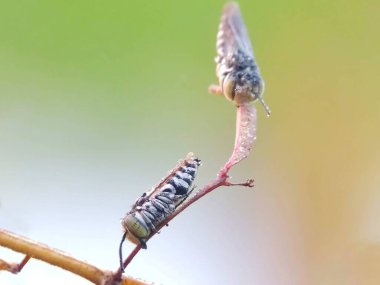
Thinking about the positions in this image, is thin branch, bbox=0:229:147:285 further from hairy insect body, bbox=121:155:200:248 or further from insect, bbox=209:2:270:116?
insect, bbox=209:2:270:116

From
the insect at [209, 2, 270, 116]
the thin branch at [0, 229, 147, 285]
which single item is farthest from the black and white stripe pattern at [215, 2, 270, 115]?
the thin branch at [0, 229, 147, 285]

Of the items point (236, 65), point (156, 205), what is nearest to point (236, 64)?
point (236, 65)

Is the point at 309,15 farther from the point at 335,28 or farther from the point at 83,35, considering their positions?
the point at 83,35

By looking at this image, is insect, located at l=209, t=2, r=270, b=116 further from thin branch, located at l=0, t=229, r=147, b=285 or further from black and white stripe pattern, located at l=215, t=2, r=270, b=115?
thin branch, located at l=0, t=229, r=147, b=285

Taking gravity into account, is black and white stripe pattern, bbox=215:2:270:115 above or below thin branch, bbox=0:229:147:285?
above

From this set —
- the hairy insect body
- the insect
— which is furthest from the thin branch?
the insect

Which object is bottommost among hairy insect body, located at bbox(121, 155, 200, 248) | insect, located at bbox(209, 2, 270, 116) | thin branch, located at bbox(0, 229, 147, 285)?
thin branch, located at bbox(0, 229, 147, 285)

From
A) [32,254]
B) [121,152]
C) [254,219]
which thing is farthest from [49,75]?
[32,254]

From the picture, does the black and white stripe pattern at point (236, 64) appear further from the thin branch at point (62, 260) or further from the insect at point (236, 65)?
the thin branch at point (62, 260)

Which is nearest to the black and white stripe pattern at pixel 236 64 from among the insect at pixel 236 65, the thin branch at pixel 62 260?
the insect at pixel 236 65
